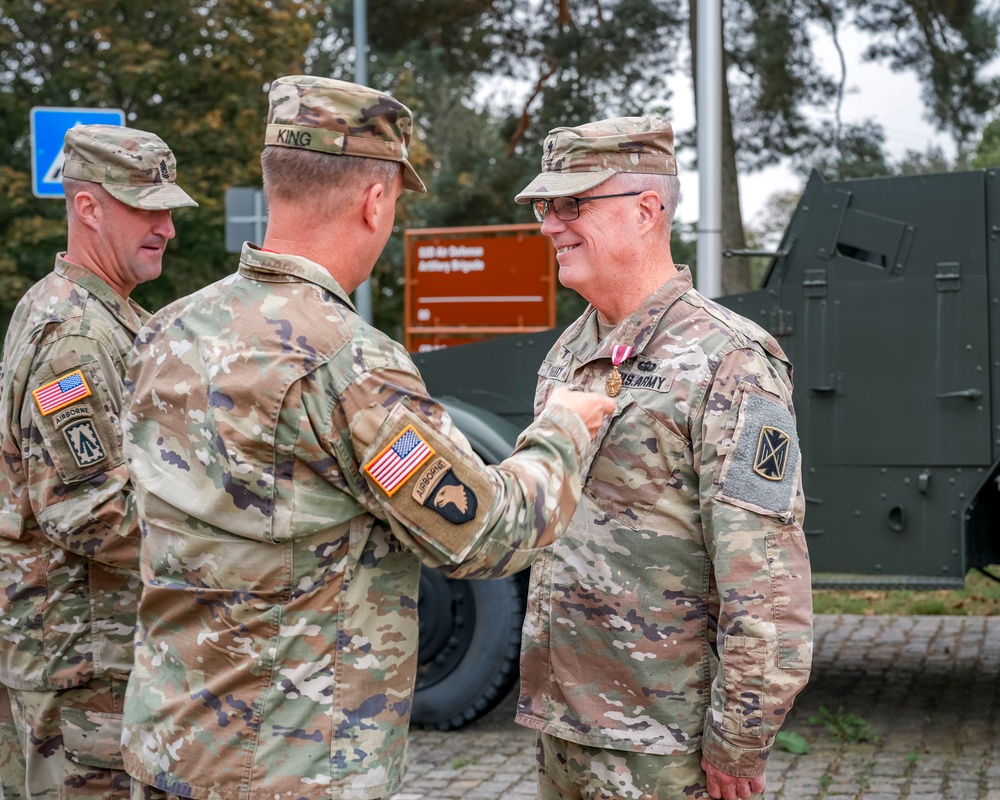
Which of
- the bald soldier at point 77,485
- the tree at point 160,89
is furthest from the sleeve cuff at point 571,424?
the tree at point 160,89

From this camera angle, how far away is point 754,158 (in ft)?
47.5

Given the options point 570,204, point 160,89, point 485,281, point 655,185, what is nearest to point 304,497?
point 570,204

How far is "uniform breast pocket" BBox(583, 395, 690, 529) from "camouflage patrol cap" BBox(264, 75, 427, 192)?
2.30ft

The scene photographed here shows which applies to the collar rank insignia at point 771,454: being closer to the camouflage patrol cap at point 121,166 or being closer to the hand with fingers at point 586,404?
the hand with fingers at point 586,404

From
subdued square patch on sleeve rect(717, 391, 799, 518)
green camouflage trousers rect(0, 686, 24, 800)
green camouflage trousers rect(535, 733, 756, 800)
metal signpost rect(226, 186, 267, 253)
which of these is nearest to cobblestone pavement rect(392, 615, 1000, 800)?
green camouflage trousers rect(0, 686, 24, 800)

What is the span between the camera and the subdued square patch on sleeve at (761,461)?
2340 mm

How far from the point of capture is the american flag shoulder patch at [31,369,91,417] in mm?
2846

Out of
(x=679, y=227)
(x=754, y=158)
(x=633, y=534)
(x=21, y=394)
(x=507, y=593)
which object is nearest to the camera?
(x=633, y=534)

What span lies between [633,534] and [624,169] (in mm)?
735

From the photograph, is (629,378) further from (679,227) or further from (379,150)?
(679,227)

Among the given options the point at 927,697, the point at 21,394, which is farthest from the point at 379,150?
the point at 927,697

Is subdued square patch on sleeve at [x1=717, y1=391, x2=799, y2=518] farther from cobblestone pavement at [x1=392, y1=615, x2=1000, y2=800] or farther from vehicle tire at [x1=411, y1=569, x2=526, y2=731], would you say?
vehicle tire at [x1=411, y1=569, x2=526, y2=731]

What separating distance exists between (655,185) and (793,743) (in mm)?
2853

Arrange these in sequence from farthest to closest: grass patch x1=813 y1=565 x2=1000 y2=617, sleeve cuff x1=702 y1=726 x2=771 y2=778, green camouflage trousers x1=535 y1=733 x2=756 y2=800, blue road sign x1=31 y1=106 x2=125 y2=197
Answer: grass patch x1=813 y1=565 x2=1000 y2=617, blue road sign x1=31 y1=106 x2=125 y2=197, green camouflage trousers x1=535 y1=733 x2=756 y2=800, sleeve cuff x1=702 y1=726 x2=771 y2=778
